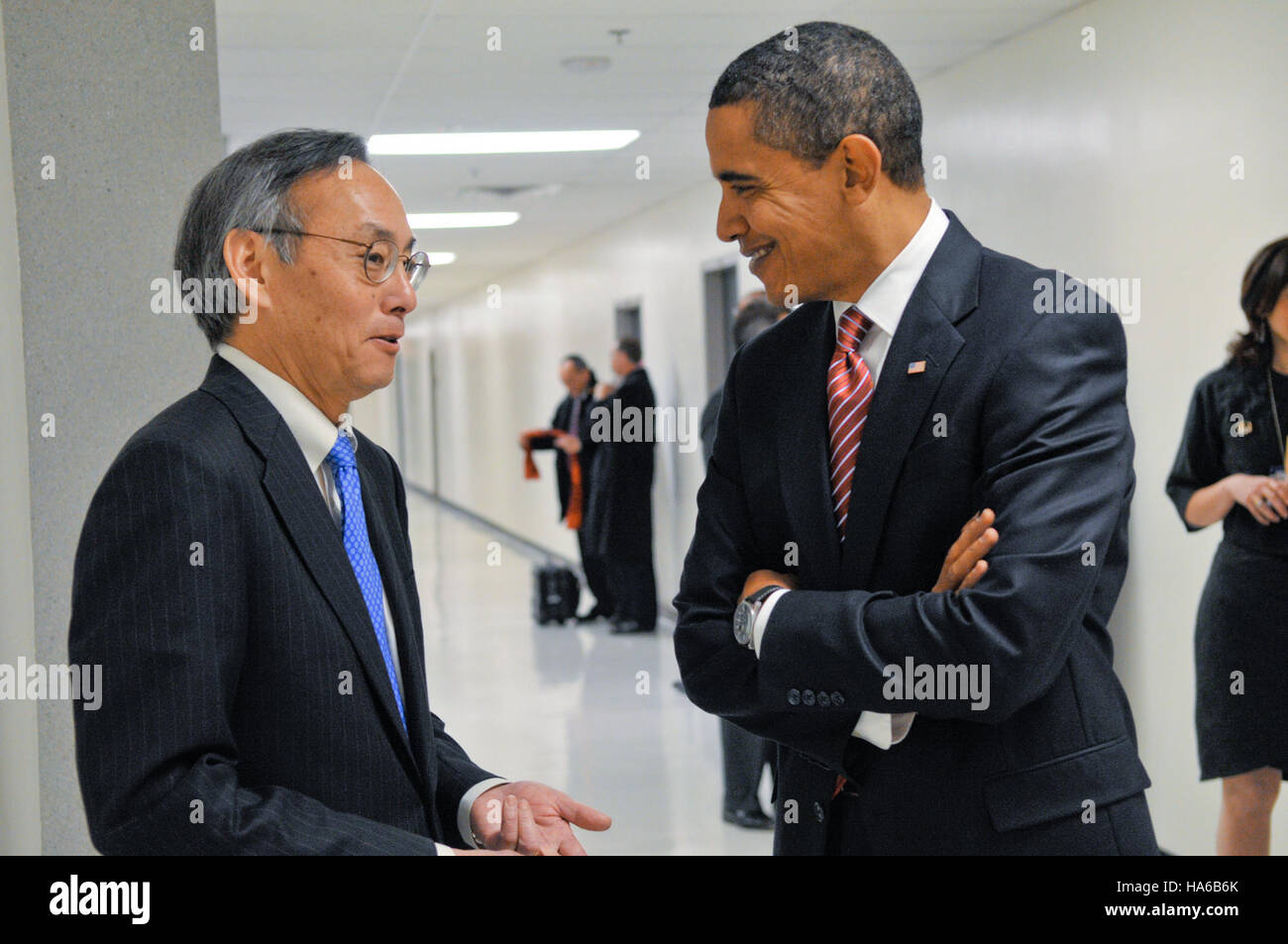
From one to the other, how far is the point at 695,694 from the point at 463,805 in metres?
0.35

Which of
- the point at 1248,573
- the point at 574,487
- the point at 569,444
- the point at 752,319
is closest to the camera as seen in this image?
the point at 1248,573

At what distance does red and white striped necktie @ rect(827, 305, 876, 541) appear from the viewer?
1.60m

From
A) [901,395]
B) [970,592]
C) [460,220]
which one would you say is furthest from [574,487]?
[970,592]

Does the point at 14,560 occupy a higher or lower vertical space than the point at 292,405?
lower

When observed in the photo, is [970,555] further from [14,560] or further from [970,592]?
[14,560]

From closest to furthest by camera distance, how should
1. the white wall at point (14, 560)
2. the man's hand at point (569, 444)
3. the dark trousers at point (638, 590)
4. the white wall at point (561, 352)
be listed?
the white wall at point (14, 560)
the dark trousers at point (638, 590)
the white wall at point (561, 352)
the man's hand at point (569, 444)

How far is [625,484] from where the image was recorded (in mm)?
8742

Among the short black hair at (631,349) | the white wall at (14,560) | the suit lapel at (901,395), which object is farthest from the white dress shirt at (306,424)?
the short black hair at (631,349)

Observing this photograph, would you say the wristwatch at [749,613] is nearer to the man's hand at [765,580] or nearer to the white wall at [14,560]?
the man's hand at [765,580]

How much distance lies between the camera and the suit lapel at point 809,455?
1.59 metres

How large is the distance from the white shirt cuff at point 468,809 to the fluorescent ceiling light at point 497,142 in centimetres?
614

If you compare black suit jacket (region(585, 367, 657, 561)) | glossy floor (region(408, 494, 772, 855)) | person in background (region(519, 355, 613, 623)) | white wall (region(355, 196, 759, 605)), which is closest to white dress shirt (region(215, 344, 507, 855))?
glossy floor (region(408, 494, 772, 855))

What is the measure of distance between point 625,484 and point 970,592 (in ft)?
24.0
